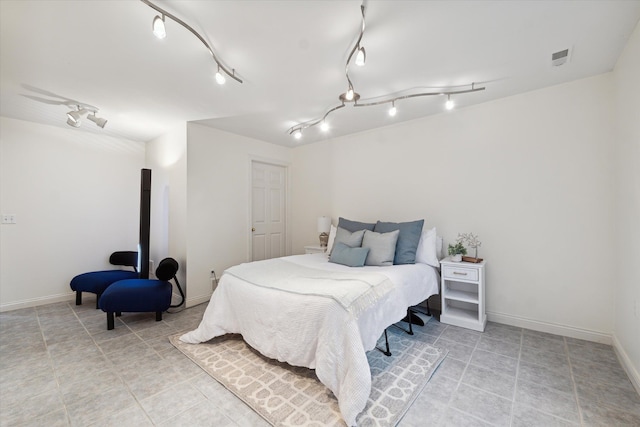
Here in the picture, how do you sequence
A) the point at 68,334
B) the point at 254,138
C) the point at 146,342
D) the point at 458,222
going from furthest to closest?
1. the point at 254,138
2. the point at 458,222
3. the point at 68,334
4. the point at 146,342

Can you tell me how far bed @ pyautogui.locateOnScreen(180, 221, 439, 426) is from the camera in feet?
5.45

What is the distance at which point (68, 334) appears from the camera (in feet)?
8.83

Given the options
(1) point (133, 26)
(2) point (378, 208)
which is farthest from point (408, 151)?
(1) point (133, 26)

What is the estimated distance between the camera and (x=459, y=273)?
2.81 m

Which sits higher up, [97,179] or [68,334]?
[97,179]

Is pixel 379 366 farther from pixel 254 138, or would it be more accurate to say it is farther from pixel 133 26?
pixel 254 138

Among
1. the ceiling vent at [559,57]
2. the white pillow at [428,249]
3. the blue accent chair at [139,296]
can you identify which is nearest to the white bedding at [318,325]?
the white pillow at [428,249]

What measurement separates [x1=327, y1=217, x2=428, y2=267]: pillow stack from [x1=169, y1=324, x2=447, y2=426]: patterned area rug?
822 millimetres

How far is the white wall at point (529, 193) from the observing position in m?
2.42

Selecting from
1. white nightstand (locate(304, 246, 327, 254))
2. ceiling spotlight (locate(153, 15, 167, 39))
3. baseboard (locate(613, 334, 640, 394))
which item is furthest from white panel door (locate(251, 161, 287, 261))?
baseboard (locate(613, 334, 640, 394))

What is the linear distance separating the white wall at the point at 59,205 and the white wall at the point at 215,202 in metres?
1.67

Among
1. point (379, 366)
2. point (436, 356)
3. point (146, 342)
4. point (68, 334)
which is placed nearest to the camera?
point (379, 366)

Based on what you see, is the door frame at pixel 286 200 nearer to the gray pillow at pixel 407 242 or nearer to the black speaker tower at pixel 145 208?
the black speaker tower at pixel 145 208

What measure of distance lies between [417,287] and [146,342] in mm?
2751
